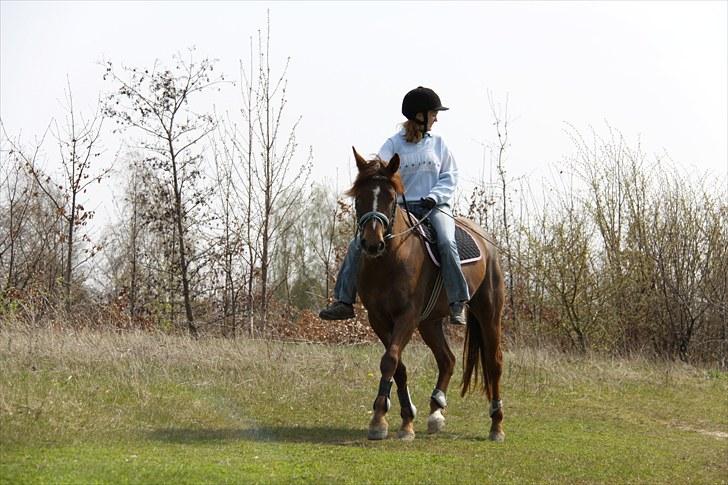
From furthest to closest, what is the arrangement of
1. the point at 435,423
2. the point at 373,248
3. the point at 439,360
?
the point at 439,360 → the point at 435,423 → the point at 373,248

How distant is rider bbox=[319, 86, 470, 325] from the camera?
873cm

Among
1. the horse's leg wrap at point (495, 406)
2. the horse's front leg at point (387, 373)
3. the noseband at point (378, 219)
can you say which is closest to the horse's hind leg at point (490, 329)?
the horse's leg wrap at point (495, 406)

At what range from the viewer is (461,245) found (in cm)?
934

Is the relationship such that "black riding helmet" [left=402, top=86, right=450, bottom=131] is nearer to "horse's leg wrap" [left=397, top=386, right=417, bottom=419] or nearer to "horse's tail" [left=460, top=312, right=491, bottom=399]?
"horse's tail" [left=460, top=312, right=491, bottom=399]

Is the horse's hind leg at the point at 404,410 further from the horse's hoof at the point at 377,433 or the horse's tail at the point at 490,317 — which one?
the horse's tail at the point at 490,317

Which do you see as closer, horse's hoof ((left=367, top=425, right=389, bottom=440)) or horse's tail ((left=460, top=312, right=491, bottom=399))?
horse's hoof ((left=367, top=425, right=389, bottom=440))

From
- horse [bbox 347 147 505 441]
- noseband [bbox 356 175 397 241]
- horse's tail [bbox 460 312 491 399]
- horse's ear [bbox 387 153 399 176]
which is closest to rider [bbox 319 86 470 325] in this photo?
horse [bbox 347 147 505 441]

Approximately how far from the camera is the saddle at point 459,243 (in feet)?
29.1

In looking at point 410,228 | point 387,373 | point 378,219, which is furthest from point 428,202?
point 387,373

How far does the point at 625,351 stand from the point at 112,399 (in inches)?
477

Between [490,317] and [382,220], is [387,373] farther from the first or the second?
[490,317]

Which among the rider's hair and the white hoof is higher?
the rider's hair

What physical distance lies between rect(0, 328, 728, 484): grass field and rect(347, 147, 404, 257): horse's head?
1.74 m

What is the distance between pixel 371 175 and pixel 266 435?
8.34 ft
